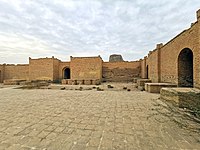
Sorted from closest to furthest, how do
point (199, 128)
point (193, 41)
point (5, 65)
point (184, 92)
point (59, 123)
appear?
point (199, 128) < point (59, 123) < point (184, 92) < point (193, 41) < point (5, 65)

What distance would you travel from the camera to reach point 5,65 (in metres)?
27.7

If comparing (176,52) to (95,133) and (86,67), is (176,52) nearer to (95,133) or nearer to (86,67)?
(95,133)

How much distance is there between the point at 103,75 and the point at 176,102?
751 inches

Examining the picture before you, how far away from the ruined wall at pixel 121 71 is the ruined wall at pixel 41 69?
376 inches

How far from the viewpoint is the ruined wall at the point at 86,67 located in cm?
2156

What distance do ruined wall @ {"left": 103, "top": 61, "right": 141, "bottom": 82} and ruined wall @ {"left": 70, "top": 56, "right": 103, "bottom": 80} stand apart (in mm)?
2813

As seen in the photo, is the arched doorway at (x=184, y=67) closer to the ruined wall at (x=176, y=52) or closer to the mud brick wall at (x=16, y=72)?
the ruined wall at (x=176, y=52)

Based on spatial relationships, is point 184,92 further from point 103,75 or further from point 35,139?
point 103,75

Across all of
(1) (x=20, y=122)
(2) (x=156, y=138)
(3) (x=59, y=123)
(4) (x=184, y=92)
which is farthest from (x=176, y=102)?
(1) (x=20, y=122)

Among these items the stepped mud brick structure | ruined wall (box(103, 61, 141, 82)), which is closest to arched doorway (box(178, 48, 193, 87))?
the stepped mud brick structure

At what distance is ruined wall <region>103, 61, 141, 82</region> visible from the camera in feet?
77.2

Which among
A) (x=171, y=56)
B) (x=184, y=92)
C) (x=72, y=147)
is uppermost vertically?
(x=171, y=56)

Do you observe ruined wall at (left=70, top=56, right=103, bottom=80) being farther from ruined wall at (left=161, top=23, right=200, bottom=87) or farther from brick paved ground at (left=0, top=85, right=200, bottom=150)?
brick paved ground at (left=0, top=85, right=200, bottom=150)

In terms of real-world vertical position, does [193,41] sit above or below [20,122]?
above
